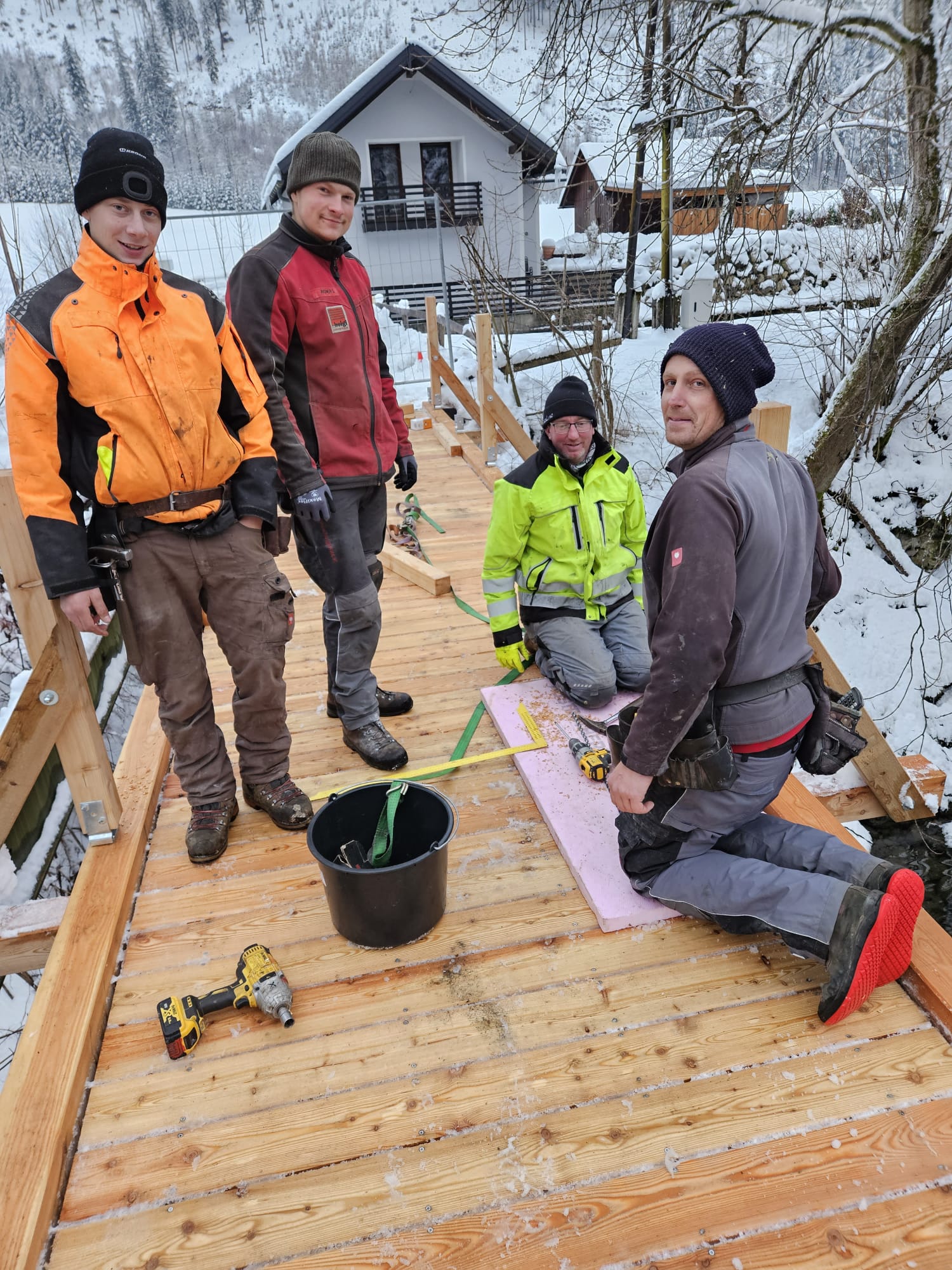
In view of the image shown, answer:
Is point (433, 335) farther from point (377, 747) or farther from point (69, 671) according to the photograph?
point (69, 671)

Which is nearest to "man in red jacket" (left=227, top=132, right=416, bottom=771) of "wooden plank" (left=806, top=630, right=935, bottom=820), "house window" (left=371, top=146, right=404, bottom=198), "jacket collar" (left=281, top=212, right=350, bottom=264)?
"jacket collar" (left=281, top=212, right=350, bottom=264)

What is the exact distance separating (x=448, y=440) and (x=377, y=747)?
220 inches

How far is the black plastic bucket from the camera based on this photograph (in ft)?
5.96

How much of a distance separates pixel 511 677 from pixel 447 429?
537 cm

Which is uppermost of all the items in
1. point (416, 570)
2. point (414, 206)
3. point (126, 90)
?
point (126, 90)

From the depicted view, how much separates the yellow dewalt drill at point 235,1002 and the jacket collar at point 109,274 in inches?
62.1

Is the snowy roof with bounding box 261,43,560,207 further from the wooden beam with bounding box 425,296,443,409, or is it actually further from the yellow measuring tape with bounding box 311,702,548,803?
the yellow measuring tape with bounding box 311,702,548,803

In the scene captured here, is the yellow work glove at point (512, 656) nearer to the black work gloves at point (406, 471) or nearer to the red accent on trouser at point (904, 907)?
the black work gloves at point (406, 471)

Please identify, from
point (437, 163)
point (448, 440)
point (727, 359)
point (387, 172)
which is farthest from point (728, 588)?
point (437, 163)

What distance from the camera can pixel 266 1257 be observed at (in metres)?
1.32

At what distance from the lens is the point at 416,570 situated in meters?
4.41

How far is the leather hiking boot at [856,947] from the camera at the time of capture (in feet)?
5.26

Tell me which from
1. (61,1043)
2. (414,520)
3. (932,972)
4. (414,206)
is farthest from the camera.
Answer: (414,206)

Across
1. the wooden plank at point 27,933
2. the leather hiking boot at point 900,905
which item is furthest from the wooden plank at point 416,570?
the leather hiking boot at point 900,905
